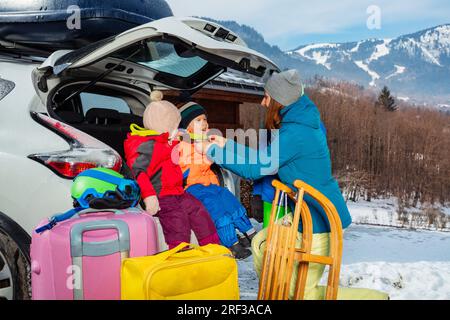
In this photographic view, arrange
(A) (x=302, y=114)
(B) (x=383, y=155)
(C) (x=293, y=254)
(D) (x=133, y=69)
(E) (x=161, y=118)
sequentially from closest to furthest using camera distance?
(C) (x=293, y=254)
(A) (x=302, y=114)
(E) (x=161, y=118)
(D) (x=133, y=69)
(B) (x=383, y=155)

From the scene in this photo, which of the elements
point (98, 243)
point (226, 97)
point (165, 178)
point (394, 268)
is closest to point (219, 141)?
point (165, 178)

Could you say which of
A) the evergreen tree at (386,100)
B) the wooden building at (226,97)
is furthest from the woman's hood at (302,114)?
the evergreen tree at (386,100)

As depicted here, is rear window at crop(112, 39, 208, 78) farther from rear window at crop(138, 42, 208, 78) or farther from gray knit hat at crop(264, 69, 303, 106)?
gray knit hat at crop(264, 69, 303, 106)

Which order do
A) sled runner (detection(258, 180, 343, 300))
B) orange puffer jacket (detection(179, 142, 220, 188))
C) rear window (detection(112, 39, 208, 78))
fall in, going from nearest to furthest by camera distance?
sled runner (detection(258, 180, 343, 300)) < orange puffer jacket (detection(179, 142, 220, 188)) < rear window (detection(112, 39, 208, 78))

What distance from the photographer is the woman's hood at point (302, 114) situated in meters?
2.72

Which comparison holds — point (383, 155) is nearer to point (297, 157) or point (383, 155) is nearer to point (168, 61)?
point (168, 61)

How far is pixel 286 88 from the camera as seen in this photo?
2760 millimetres

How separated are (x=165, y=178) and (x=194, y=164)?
0.39 metres

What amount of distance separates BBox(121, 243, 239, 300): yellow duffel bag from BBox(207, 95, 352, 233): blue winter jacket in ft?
1.83

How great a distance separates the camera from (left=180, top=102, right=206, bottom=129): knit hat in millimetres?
3389

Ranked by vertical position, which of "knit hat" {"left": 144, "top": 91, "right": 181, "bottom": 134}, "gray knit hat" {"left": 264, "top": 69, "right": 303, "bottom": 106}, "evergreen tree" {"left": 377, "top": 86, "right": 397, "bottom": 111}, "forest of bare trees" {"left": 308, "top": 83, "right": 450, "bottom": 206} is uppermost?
"evergreen tree" {"left": 377, "top": 86, "right": 397, "bottom": 111}

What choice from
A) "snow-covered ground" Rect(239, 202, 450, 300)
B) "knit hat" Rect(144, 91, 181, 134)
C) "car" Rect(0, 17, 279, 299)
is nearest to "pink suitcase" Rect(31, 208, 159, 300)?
"car" Rect(0, 17, 279, 299)
